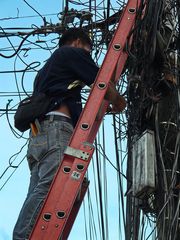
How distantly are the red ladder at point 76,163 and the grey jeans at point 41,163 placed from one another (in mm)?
198

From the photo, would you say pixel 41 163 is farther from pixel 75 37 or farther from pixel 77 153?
pixel 75 37

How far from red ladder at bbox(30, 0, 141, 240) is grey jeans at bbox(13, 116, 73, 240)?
20 centimetres

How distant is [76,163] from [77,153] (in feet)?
0.19

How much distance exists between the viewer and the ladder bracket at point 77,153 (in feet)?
11.2

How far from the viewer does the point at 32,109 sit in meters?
3.93

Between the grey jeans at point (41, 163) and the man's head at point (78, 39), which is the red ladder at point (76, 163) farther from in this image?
the man's head at point (78, 39)

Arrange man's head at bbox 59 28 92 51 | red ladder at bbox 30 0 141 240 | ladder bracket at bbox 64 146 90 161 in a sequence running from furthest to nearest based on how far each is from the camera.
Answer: man's head at bbox 59 28 92 51 < ladder bracket at bbox 64 146 90 161 < red ladder at bbox 30 0 141 240

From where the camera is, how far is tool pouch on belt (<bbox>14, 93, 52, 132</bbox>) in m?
3.91

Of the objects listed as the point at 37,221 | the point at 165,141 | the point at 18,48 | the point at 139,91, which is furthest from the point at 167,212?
the point at 18,48

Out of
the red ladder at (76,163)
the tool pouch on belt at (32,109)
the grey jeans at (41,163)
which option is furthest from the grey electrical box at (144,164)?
the tool pouch on belt at (32,109)

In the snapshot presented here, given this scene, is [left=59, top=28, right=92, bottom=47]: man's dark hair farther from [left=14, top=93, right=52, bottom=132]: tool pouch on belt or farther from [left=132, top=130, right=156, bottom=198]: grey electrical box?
[left=132, top=130, right=156, bottom=198]: grey electrical box

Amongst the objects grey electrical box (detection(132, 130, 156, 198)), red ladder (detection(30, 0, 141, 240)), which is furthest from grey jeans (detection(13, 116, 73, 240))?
grey electrical box (detection(132, 130, 156, 198))

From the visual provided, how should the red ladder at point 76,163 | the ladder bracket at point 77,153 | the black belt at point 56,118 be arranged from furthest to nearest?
the black belt at point 56,118 < the ladder bracket at point 77,153 < the red ladder at point 76,163

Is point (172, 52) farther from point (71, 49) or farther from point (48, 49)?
point (48, 49)
